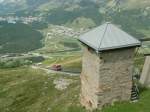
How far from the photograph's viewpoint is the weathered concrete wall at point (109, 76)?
28.5 meters

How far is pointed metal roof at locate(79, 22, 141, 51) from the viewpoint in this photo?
2809 cm

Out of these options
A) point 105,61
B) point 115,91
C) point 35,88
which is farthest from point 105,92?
point 35,88

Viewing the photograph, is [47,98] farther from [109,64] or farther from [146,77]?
[109,64]

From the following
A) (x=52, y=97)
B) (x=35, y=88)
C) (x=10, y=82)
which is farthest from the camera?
(x=10, y=82)

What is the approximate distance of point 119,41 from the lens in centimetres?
2870

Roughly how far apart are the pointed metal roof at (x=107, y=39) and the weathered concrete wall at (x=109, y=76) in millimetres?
699

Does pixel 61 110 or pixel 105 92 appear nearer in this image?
pixel 105 92

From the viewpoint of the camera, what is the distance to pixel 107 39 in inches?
Answer: 1130

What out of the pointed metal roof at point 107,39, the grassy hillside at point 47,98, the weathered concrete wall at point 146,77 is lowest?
the grassy hillside at point 47,98

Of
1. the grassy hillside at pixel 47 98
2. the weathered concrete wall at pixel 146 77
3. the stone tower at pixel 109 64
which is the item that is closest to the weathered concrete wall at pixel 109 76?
the stone tower at pixel 109 64

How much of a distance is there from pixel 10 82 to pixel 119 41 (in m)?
34.4

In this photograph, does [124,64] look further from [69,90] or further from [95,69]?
[69,90]

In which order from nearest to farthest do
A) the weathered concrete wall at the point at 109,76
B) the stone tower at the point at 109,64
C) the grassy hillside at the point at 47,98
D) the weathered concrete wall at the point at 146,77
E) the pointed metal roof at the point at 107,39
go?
the pointed metal roof at the point at 107,39 < the stone tower at the point at 109,64 < the weathered concrete wall at the point at 109,76 < the grassy hillside at the point at 47,98 < the weathered concrete wall at the point at 146,77

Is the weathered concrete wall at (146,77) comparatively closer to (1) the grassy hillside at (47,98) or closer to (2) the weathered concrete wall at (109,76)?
(1) the grassy hillside at (47,98)
